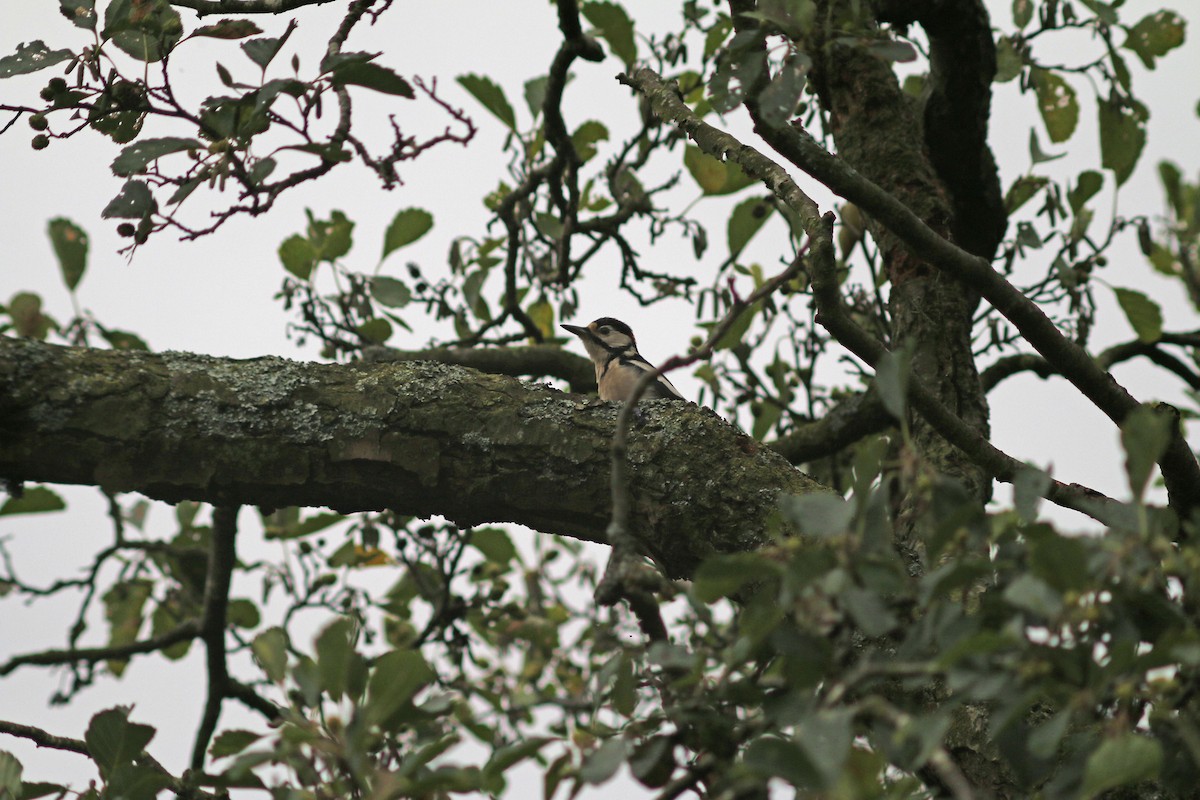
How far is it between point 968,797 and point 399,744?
3.15ft

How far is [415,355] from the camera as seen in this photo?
170 inches

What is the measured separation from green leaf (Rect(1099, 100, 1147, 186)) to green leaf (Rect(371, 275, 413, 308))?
251cm

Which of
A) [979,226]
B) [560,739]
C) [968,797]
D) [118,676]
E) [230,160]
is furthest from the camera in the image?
[118,676]

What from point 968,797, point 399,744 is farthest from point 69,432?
point 968,797

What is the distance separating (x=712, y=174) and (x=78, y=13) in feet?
8.10

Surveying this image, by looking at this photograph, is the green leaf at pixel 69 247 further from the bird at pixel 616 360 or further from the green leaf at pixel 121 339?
the bird at pixel 616 360

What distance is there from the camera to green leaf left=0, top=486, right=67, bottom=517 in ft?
12.5

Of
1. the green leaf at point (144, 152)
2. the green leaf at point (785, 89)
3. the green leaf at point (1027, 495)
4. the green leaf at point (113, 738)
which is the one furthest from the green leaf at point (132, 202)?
the green leaf at point (1027, 495)

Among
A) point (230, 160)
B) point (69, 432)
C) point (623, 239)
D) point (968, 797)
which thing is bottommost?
point (968, 797)

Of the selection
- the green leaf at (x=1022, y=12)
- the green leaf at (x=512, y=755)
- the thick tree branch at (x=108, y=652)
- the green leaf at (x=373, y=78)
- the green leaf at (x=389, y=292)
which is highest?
the green leaf at (x=1022, y=12)

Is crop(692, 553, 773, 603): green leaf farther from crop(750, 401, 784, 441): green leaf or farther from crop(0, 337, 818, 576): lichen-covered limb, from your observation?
crop(750, 401, 784, 441): green leaf

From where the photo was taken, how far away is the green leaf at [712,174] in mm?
4262

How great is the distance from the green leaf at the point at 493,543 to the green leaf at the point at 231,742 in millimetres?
2646

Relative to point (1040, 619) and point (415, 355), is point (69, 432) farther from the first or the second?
point (1040, 619)
